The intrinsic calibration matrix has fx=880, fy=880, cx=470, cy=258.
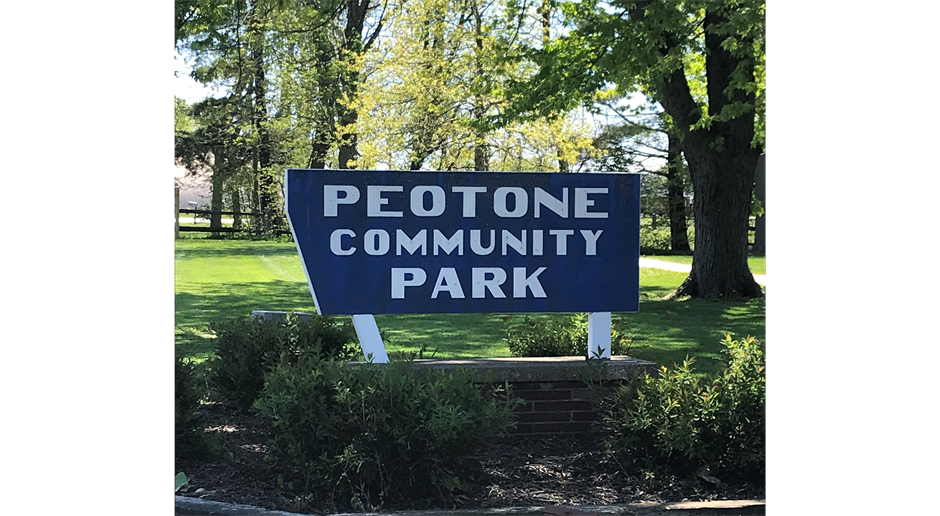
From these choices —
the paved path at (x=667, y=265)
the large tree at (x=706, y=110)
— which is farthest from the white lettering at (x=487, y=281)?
the paved path at (x=667, y=265)

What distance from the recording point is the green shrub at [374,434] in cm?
463

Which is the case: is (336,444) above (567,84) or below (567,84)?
below

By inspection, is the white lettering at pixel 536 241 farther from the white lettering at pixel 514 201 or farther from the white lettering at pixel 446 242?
the white lettering at pixel 446 242

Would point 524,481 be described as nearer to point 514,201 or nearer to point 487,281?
point 487,281

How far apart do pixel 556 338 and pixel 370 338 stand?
1.57 metres

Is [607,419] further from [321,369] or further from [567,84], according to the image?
[567,84]

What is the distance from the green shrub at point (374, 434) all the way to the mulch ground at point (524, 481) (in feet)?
0.35

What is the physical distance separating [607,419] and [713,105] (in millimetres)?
10702

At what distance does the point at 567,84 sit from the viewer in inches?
541

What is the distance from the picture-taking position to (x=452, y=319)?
12.8m

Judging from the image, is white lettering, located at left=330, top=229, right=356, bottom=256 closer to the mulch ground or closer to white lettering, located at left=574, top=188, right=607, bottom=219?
the mulch ground

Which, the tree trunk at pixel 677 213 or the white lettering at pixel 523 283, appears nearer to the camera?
the white lettering at pixel 523 283

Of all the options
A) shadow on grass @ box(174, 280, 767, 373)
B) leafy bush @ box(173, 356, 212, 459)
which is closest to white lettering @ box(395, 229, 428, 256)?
leafy bush @ box(173, 356, 212, 459)
